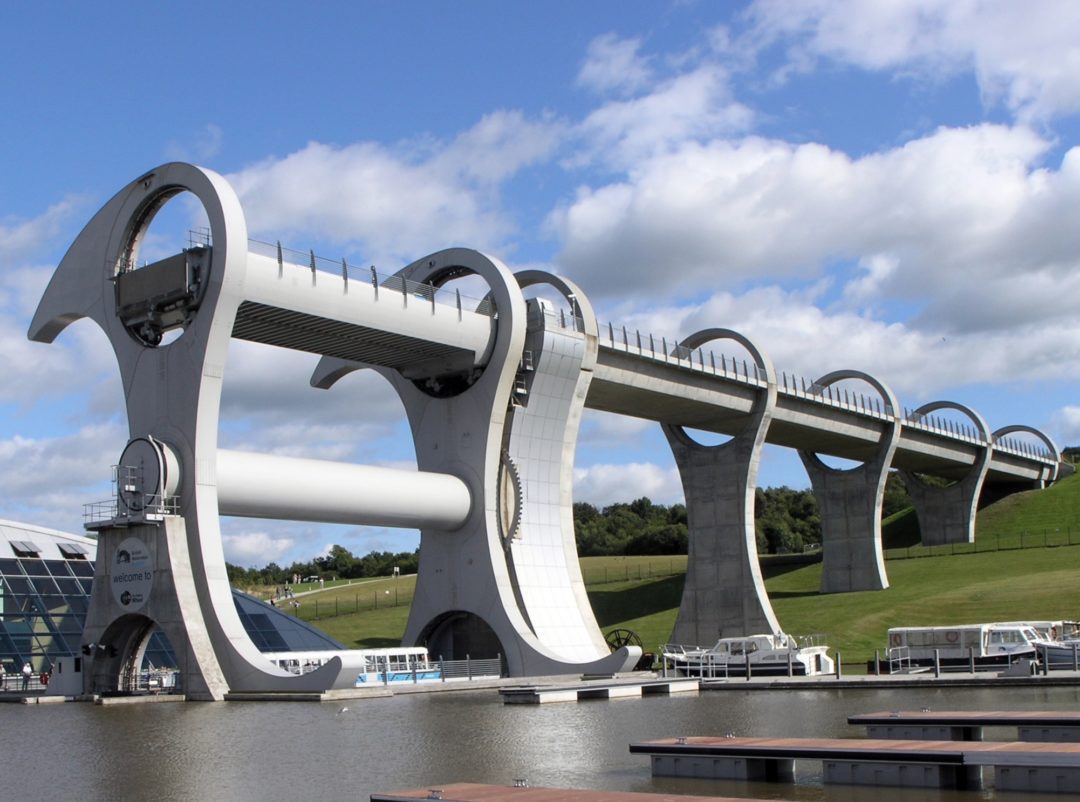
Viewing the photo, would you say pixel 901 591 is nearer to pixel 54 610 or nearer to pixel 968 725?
pixel 54 610

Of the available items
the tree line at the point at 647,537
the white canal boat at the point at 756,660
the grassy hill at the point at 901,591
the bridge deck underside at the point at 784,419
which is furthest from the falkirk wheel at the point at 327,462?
the tree line at the point at 647,537

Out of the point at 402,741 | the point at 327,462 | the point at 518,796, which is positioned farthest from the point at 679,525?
the point at 518,796

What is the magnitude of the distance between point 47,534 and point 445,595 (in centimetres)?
1772

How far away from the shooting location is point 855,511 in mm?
77625

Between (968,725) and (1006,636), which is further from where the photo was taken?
(1006,636)

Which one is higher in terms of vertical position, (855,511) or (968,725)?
(855,511)

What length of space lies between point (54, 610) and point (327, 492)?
14.1 meters

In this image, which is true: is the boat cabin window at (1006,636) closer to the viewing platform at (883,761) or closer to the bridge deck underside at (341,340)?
the bridge deck underside at (341,340)

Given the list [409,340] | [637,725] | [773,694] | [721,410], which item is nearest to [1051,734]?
[637,725]

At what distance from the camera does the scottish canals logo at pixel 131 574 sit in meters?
35.8

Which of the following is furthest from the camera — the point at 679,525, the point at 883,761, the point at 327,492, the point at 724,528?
the point at 679,525

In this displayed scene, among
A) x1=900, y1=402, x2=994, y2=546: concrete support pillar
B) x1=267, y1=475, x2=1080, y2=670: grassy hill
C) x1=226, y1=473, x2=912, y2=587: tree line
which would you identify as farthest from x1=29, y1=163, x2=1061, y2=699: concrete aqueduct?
x1=226, y1=473, x2=912, y2=587: tree line

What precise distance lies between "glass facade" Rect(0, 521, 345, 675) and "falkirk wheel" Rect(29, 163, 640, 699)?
16.9 feet

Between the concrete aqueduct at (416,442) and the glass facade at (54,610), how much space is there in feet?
17.6
